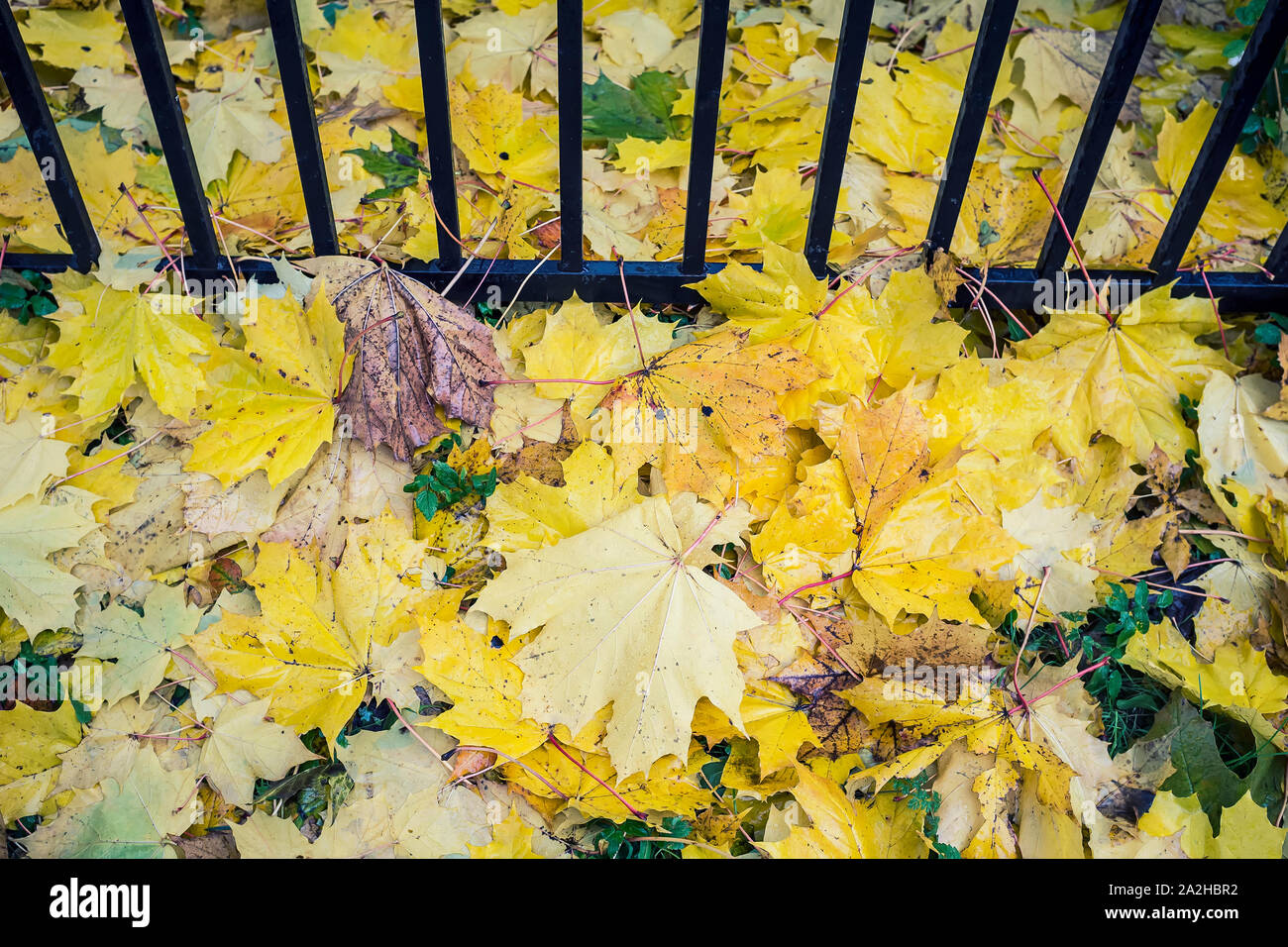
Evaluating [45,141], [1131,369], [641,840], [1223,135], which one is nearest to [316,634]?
[641,840]

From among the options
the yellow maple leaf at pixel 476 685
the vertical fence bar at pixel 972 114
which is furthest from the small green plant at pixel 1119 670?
the yellow maple leaf at pixel 476 685

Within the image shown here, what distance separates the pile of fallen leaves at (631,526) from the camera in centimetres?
157

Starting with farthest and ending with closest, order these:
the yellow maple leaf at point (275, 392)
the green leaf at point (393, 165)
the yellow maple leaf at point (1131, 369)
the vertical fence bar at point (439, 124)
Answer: the green leaf at point (393, 165), the yellow maple leaf at point (1131, 369), the yellow maple leaf at point (275, 392), the vertical fence bar at point (439, 124)

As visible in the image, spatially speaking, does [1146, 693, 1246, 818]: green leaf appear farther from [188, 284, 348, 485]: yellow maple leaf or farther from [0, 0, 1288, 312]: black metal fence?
[188, 284, 348, 485]: yellow maple leaf

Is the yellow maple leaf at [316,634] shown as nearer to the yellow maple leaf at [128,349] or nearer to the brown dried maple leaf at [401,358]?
the brown dried maple leaf at [401,358]

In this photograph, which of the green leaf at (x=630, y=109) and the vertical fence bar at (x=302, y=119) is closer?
the vertical fence bar at (x=302, y=119)

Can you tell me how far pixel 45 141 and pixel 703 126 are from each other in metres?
1.38

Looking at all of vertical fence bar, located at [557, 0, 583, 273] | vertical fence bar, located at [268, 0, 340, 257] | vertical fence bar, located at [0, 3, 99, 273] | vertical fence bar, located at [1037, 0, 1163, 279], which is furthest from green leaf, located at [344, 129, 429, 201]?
vertical fence bar, located at [1037, 0, 1163, 279]

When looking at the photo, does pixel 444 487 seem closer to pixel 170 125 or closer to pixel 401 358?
pixel 401 358

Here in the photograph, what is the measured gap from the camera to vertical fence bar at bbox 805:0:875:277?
1640mm

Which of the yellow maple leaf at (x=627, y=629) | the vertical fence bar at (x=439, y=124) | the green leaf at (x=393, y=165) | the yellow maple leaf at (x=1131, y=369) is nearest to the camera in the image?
the yellow maple leaf at (x=627, y=629)

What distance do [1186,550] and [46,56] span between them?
3.17 meters

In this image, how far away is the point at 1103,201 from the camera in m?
2.18
